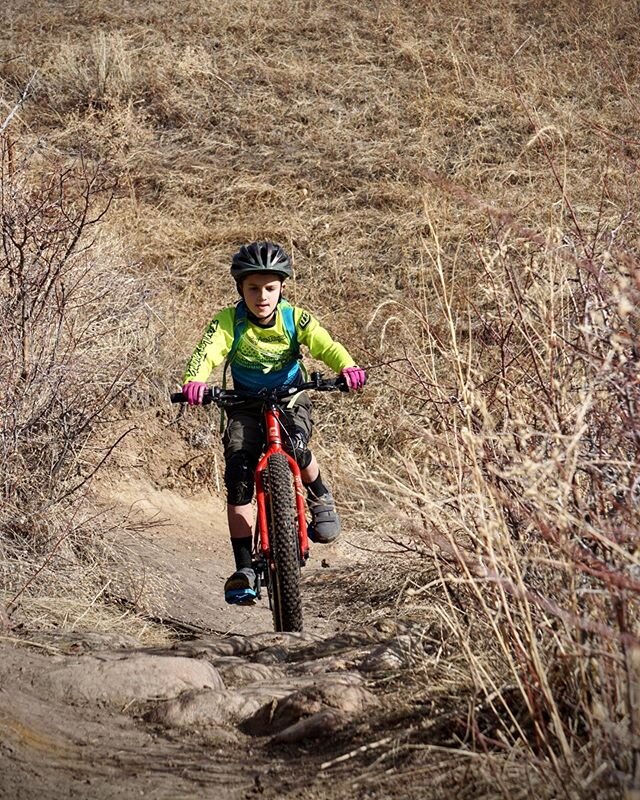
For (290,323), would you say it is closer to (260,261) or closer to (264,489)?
(260,261)

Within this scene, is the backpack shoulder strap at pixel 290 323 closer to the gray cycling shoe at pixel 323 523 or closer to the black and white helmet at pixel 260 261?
the black and white helmet at pixel 260 261

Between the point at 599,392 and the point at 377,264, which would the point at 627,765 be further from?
the point at 377,264

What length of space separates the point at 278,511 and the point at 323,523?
0.55 metres

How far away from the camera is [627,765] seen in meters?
2.39

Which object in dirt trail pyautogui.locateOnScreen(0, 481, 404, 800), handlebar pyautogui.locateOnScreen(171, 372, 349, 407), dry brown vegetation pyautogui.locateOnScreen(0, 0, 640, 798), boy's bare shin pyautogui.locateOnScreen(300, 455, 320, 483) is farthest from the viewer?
dry brown vegetation pyautogui.locateOnScreen(0, 0, 640, 798)

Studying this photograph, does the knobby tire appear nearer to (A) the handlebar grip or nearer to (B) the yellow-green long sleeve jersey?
(A) the handlebar grip

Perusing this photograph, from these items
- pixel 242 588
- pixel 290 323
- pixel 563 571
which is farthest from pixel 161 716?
pixel 290 323

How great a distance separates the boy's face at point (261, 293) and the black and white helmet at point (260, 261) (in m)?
0.07

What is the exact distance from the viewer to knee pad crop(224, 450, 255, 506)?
6.04m

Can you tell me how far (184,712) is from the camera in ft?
12.6

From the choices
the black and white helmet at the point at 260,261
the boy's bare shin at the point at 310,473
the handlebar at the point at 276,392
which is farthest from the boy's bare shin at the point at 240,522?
the black and white helmet at the point at 260,261

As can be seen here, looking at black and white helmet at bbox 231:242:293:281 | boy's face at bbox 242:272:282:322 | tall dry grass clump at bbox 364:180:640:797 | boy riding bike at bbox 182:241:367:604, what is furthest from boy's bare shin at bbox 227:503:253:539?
tall dry grass clump at bbox 364:180:640:797

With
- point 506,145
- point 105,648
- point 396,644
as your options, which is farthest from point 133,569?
point 506,145

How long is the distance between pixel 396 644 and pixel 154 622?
2.63 metres
